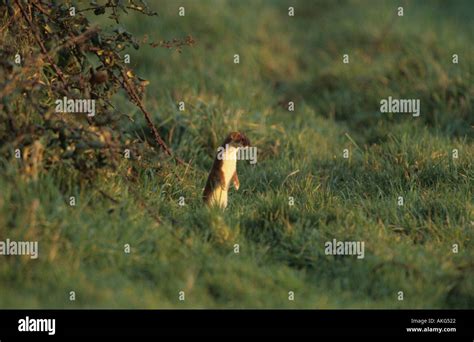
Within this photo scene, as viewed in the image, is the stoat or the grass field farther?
the stoat

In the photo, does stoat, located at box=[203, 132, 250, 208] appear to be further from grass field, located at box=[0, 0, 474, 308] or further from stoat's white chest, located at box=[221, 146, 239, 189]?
grass field, located at box=[0, 0, 474, 308]

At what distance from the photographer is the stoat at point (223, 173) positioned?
6039 mm

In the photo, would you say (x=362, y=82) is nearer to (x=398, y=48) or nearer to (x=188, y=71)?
(x=398, y=48)

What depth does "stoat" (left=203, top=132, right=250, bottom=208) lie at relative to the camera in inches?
238

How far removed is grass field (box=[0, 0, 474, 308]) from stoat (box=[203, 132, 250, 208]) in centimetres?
16

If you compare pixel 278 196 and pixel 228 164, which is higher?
pixel 228 164

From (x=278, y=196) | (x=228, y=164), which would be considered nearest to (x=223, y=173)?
(x=228, y=164)

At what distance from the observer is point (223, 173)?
241 inches

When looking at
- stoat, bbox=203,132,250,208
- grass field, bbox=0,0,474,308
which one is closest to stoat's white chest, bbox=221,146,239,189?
stoat, bbox=203,132,250,208

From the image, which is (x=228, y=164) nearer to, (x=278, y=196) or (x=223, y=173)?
(x=223, y=173)

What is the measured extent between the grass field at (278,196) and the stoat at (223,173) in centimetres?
16

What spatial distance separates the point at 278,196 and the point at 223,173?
1.51 feet

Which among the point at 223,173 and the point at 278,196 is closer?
Result: the point at 278,196

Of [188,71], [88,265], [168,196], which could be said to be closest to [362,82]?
[188,71]
